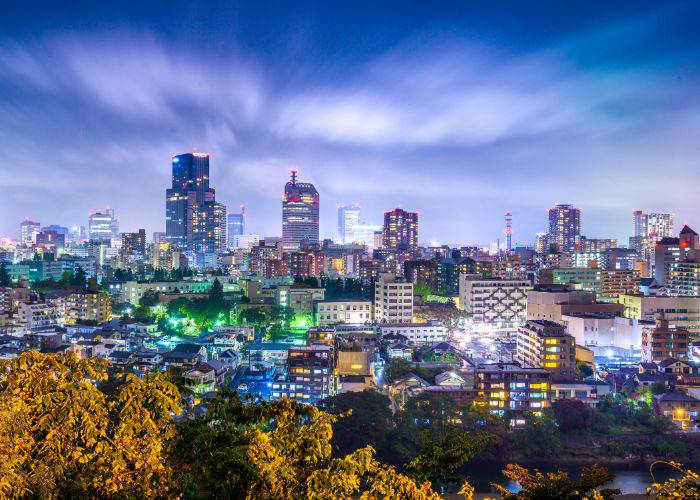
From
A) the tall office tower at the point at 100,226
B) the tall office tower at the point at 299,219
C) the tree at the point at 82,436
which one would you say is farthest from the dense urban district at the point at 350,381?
the tall office tower at the point at 100,226

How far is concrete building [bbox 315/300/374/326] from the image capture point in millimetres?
→ 17438

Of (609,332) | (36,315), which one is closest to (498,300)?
(609,332)

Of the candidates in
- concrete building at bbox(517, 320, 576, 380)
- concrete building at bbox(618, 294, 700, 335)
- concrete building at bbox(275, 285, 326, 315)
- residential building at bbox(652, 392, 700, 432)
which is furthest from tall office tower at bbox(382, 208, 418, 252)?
residential building at bbox(652, 392, 700, 432)

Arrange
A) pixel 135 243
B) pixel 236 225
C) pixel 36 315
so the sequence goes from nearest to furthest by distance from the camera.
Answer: pixel 36 315, pixel 135 243, pixel 236 225

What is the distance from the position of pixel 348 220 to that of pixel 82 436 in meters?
66.6

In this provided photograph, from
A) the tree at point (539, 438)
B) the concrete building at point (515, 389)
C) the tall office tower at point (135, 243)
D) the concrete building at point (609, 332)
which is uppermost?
the tall office tower at point (135, 243)

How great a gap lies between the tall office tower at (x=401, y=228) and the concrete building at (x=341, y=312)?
86.3 feet

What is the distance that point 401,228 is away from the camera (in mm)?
44156

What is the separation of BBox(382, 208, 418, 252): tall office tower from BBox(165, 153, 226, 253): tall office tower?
14807 millimetres

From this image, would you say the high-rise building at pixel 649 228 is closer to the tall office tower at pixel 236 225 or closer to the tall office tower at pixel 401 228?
the tall office tower at pixel 401 228

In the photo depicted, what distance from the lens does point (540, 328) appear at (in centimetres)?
1158

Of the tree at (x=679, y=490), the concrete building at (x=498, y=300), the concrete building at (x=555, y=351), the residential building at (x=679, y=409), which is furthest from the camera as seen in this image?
the concrete building at (x=498, y=300)

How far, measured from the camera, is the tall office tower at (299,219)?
153ft

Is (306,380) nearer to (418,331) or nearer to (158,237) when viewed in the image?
(418,331)
